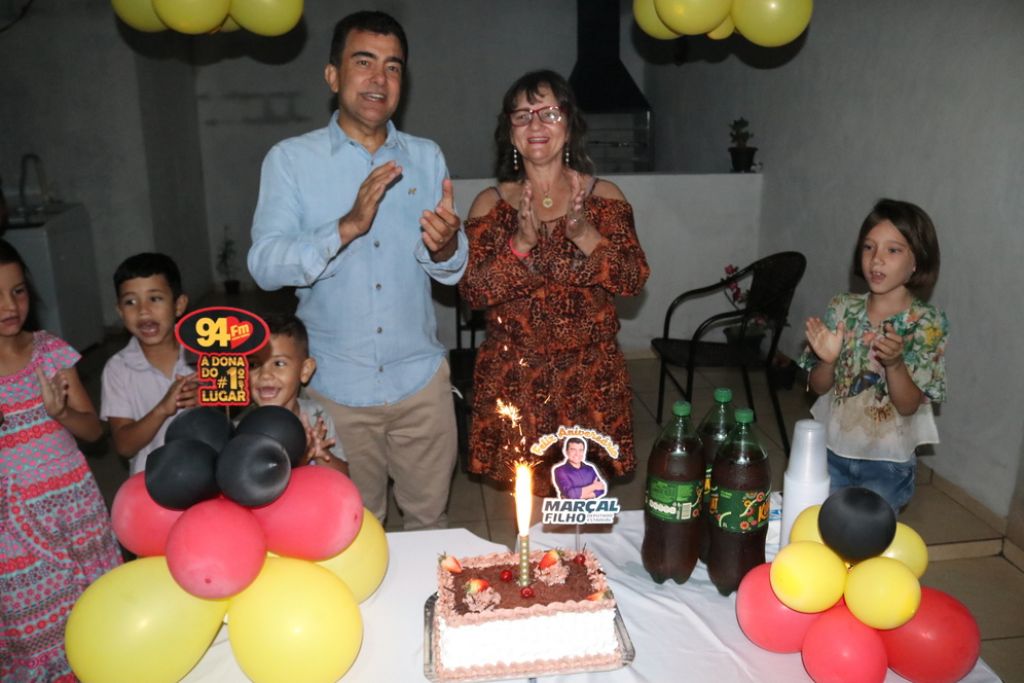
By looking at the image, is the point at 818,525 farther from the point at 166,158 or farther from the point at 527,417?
the point at 166,158

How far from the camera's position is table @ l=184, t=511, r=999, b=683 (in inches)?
49.5

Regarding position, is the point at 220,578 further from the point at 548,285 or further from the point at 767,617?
the point at 548,285

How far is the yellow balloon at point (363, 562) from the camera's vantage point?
1353mm

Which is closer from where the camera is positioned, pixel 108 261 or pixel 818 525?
pixel 818 525

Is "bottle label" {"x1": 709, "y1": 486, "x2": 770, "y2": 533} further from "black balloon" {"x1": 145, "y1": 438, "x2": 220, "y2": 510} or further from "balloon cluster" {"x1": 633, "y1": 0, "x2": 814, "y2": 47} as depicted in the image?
"balloon cluster" {"x1": 633, "y1": 0, "x2": 814, "y2": 47}

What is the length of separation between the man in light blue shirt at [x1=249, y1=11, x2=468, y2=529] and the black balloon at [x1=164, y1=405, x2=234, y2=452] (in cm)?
58

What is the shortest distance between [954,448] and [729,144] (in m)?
3.19

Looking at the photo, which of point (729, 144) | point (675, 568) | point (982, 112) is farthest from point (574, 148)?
point (729, 144)

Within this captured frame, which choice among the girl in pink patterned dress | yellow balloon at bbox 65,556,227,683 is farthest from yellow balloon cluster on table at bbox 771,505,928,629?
the girl in pink patterned dress

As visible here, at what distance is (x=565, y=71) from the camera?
811 centimetres

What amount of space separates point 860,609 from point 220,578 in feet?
3.11

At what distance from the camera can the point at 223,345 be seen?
1386mm

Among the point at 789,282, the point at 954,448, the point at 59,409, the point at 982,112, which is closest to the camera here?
the point at 59,409

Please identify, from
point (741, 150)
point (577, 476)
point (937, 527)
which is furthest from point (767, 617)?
point (741, 150)
